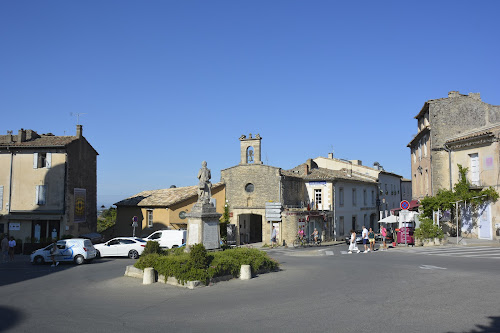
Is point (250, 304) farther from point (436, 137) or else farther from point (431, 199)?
point (436, 137)

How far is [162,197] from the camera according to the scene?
39.4 meters

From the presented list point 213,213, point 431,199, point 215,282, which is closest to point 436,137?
point 431,199

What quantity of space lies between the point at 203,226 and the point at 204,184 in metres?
1.76

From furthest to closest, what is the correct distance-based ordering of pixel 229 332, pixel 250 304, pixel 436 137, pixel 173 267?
pixel 436 137, pixel 173 267, pixel 250 304, pixel 229 332

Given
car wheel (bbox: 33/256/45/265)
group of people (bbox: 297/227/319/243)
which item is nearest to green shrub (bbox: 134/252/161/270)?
car wheel (bbox: 33/256/45/265)

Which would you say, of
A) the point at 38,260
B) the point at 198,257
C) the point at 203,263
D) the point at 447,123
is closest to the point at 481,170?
the point at 447,123

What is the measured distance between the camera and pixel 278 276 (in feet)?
49.3

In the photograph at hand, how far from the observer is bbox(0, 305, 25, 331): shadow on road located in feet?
29.8

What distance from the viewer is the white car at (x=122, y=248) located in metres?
25.2

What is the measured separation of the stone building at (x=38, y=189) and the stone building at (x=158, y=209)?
17.9ft

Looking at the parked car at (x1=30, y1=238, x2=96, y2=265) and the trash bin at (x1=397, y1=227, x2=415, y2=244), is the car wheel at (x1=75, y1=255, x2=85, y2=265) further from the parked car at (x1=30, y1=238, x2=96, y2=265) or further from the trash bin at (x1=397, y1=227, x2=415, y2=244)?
the trash bin at (x1=397, y1=227, x2=415, y2=244)

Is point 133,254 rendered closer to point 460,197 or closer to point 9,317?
point 9,317

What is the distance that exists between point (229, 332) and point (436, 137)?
28.4 metres

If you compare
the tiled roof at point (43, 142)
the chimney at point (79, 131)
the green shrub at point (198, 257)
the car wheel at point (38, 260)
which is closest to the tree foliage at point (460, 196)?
the green shrub at point (198, 257)
